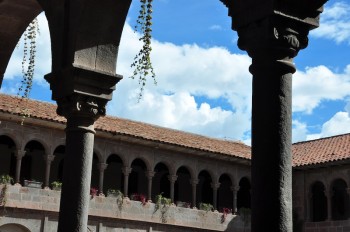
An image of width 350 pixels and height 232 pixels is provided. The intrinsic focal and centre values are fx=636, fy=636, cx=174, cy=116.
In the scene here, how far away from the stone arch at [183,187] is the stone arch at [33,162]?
6113 mm

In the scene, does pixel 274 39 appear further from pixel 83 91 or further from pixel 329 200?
pixel 329 200

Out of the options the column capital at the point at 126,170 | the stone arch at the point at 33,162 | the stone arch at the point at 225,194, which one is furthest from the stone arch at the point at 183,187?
the stone arch at the point at 33,162

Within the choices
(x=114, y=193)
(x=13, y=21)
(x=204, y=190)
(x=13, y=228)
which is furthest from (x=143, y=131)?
(x=13, y=21)

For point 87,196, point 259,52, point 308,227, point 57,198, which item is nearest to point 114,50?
point 87,196

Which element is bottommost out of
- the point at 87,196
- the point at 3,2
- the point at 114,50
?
the point at 87,196

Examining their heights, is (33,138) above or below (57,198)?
above

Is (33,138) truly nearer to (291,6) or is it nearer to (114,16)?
(114,16)

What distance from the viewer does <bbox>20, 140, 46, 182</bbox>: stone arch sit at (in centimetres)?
2264

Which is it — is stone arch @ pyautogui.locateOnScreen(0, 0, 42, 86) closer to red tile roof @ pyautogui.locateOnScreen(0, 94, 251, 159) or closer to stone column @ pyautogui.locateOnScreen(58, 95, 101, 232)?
stone column @ pyautogui.locateOnScreen(58, 95, 101, 232)

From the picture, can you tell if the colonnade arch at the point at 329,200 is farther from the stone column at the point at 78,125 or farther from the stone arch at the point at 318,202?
the stone column at the point at 78,125

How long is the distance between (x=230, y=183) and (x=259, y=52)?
2472 cm

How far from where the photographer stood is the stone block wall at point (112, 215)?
19891 millimetres

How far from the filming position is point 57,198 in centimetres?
2081

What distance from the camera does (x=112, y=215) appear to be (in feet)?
71.6
